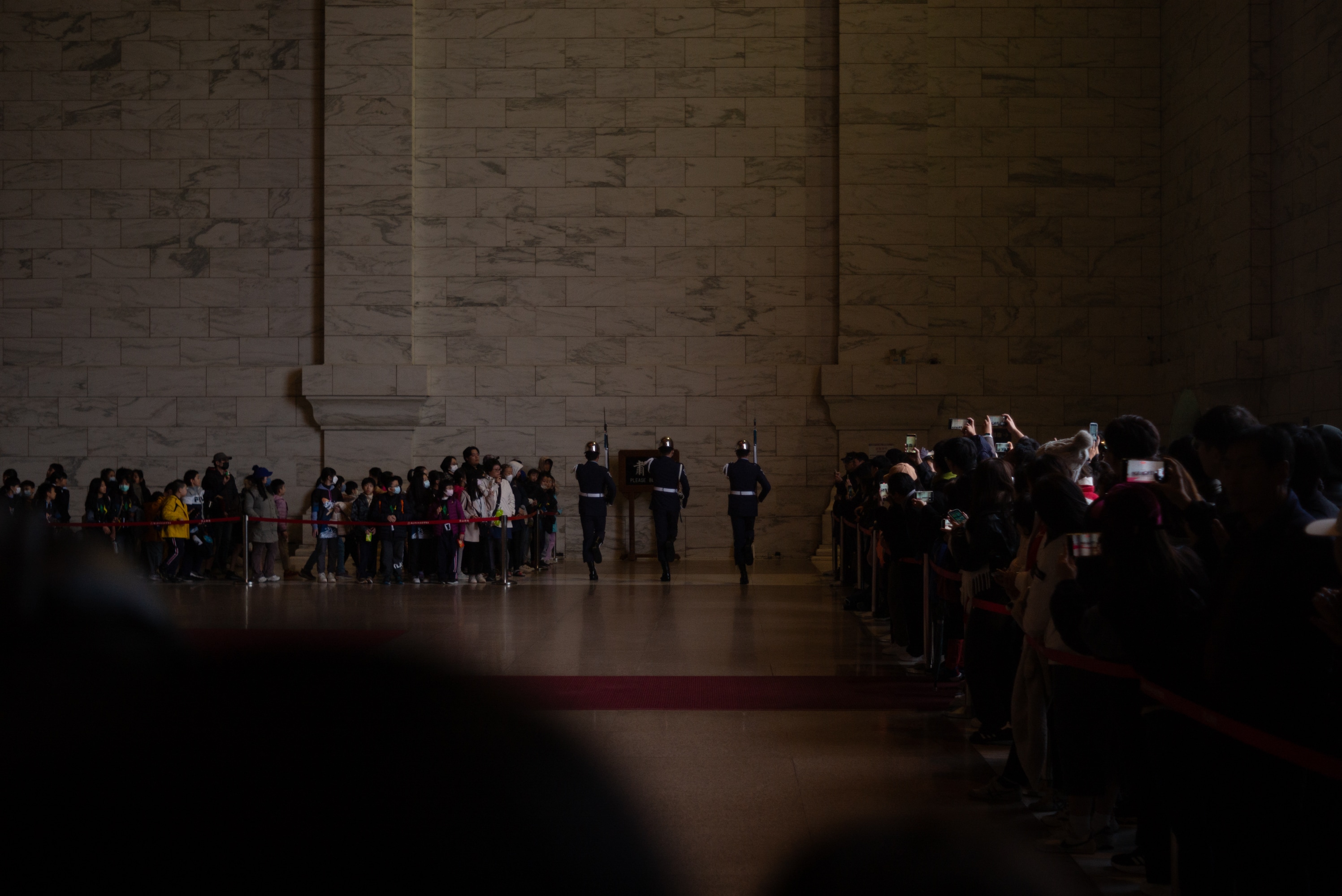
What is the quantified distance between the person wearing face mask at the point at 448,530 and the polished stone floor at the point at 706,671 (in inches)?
23.9

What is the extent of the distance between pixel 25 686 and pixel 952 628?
27.4 feet

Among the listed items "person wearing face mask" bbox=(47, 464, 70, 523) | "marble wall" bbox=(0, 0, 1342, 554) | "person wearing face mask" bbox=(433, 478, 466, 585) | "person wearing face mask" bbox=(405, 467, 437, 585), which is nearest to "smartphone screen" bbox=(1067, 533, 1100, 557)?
"person wearing face mask" bbox=(433, 478, 466, 585)

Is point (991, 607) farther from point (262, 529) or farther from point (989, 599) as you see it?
point (262, 529)

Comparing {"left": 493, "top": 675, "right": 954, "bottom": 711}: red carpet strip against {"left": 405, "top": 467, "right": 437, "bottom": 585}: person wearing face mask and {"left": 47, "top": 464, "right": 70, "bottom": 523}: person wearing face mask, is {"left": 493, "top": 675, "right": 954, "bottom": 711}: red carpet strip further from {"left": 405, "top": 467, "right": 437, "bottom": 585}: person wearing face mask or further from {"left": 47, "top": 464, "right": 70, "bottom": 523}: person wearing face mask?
{"left": 47, "top": 464, "right": 70, "bottom": 523}: person wearing face mask

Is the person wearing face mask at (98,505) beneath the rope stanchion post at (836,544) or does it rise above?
above

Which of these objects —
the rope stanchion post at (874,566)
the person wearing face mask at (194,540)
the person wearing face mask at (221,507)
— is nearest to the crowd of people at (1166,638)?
the rope stanchion post at (874,566)

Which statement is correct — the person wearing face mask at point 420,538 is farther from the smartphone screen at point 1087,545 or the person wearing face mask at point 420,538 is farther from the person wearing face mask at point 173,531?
the smartphone screen at point 1087,545

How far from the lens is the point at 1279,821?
3.52 metres

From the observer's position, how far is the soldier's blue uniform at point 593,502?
16.9 meters

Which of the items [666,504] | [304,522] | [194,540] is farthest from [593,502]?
[194,540]

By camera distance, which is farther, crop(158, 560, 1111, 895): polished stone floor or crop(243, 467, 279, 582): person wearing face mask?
crop(243, 467, 279, 582): person wearing face mask

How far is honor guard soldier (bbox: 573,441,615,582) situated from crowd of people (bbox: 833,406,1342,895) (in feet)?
31.2

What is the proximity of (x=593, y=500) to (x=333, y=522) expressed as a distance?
3587mm

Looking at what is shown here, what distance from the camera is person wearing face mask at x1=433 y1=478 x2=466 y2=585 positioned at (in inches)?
661
